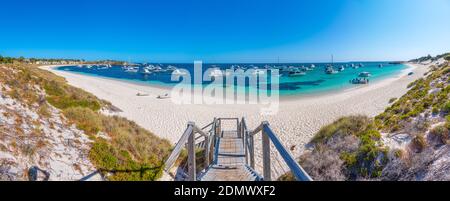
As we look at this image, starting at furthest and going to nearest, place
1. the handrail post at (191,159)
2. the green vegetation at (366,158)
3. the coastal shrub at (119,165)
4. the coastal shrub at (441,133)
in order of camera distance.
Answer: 1. the green vegetation at (366,158)
2. the coastal shrub at (441,133)
3. the coastal shrub at (119,165)
4. the handrail post at (191,159)

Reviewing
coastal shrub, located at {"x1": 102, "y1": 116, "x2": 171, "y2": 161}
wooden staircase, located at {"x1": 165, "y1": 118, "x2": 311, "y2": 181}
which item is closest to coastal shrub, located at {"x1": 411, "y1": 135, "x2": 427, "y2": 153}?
wooden staircase, located at {"x1": 165, "y1": 118, "x2": 311, "y2": 181}

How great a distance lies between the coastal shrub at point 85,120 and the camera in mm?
6276

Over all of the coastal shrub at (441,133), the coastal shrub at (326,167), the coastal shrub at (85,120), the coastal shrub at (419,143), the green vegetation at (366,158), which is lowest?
the coastal shrub at (326,167)

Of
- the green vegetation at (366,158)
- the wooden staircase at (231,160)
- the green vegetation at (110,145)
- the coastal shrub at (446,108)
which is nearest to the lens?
the wooden staircase at (231,160)

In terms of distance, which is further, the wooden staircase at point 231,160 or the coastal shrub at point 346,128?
the coastal shrub at point 346,128

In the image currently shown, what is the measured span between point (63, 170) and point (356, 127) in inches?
377

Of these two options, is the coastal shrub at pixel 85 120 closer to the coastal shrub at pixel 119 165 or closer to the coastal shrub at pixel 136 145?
the coastal shrub at pixel 136 145

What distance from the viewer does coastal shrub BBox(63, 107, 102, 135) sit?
20.6 feet

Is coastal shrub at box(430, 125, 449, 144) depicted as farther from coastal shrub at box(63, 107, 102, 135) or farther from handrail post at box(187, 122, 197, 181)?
coastal shrub at box(63, 107, 102, 135)

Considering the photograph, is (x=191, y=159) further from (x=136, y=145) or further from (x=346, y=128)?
(x=346, y=128)

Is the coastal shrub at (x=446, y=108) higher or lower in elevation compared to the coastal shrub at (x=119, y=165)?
higher

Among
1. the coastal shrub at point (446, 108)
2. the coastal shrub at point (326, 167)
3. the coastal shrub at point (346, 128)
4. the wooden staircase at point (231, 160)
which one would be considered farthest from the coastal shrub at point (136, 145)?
the coastal shrub at point (446, 108)
